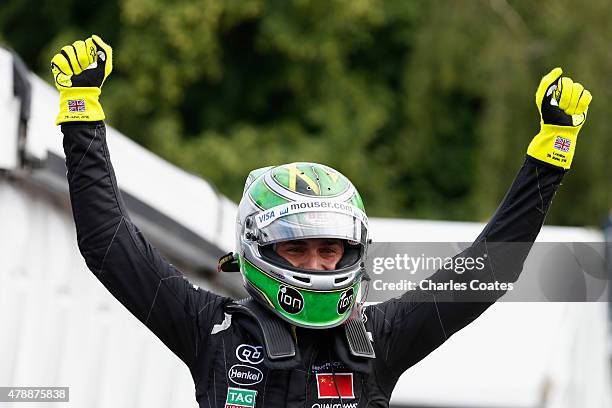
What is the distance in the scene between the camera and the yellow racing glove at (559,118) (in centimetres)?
367

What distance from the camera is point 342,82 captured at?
55.4ft

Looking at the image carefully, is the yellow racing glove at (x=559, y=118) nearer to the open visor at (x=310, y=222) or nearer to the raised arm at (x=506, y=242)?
the raised arm at (x=506, y=242)

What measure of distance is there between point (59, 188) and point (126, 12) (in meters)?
9.93

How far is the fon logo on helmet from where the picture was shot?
12.0 feet

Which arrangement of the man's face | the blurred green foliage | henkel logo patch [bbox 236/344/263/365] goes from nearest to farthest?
henkel logo patch [bbox 236/344/263/365], the man's face, the blurred green foliage

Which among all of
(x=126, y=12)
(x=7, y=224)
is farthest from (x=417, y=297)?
(x=126, y=12)

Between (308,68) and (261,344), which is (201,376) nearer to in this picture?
(261,344)

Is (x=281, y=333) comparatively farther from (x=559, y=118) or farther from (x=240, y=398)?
(x=559, y=118)

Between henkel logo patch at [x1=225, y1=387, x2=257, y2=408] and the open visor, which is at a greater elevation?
the open visor

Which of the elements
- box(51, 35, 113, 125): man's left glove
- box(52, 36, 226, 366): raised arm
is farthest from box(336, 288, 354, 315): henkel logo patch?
box(51, 35, 113, 125): man's left glove

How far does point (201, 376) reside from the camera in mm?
3668

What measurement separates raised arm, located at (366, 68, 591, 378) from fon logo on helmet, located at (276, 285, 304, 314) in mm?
264

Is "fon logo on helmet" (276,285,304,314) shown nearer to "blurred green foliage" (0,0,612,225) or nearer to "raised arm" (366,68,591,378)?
"raised arm" (366,68,591,378)

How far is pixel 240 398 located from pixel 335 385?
0.28 meters
